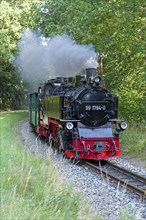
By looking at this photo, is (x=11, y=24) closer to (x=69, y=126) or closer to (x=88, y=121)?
(x=88, y=121)

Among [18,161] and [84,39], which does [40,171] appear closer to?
[18,161]

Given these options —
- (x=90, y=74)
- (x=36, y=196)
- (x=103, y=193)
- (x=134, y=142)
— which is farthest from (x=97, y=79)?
(x=36, y=196)

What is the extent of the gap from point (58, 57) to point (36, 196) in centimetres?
1392

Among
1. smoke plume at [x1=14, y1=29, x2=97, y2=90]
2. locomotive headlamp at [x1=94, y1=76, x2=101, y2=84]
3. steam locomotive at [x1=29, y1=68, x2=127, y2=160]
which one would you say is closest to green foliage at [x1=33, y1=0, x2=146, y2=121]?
smoke plume at [x1=14, y1=29, x2=97, y2=90]

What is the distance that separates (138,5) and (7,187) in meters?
10.3

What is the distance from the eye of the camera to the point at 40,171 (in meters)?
7.91

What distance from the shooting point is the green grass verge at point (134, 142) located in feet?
44.4

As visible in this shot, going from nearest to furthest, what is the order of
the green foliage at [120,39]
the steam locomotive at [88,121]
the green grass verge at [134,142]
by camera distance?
the steam locomotive at [88,121], the green grass verge at [134,142], the green foliage at [120,39]

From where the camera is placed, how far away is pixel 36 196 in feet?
20.1

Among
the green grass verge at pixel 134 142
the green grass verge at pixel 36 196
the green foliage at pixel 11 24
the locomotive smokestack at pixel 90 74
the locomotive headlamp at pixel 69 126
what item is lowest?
the green grass verge at pixel 134 142

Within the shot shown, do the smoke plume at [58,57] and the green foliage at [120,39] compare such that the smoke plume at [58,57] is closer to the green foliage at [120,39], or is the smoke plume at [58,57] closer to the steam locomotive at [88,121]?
the green foliage at [120,39]

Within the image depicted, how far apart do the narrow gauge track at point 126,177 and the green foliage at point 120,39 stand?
6.07 metres

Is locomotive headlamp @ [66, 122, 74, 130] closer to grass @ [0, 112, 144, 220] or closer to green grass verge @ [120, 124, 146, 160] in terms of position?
green grass verge @ [120, 124, 146, 160]

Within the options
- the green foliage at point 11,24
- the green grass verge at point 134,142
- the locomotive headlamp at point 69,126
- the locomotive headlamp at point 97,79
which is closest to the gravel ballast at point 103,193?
the locomotive headlamp at point 69,126
